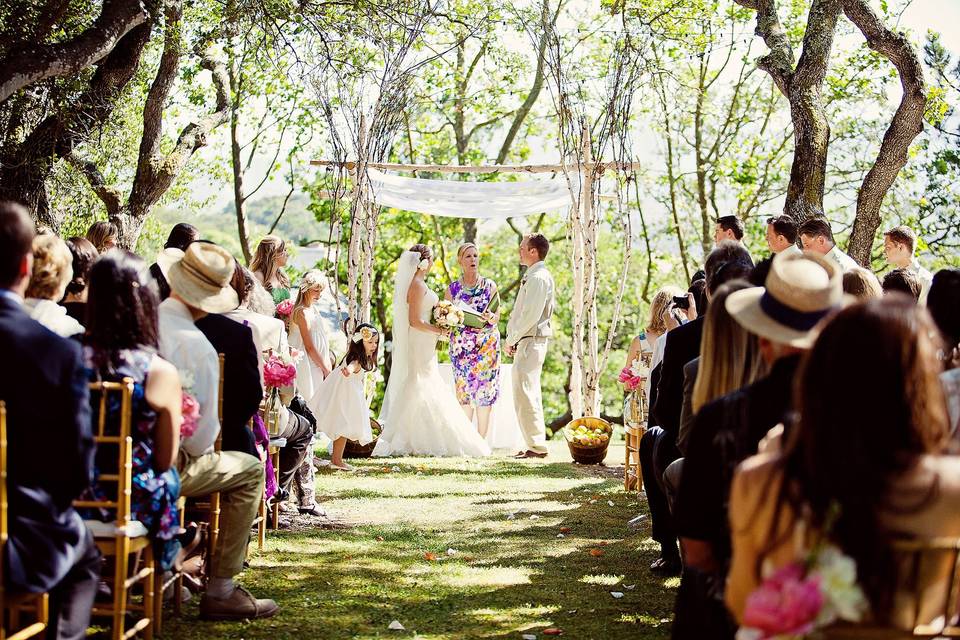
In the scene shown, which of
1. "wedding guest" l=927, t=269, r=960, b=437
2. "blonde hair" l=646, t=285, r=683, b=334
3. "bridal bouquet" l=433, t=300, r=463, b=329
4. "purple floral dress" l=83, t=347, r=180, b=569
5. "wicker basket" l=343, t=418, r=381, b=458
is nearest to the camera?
"purple floral dress" l=83, t=347, r=180, b=569

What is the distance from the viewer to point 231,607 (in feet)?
A: 15.6

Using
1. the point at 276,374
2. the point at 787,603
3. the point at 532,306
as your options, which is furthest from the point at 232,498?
A: the point at 532,306

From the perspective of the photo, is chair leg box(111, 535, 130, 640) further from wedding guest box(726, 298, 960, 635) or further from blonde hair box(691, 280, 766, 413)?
wedding guest box(726, 298, 960, 635)

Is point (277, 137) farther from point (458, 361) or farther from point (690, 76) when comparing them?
point (458, 361)

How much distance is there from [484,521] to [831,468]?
5.35 m

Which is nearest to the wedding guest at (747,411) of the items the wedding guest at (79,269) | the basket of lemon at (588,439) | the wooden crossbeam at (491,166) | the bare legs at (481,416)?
the wedding guest at (79,269)

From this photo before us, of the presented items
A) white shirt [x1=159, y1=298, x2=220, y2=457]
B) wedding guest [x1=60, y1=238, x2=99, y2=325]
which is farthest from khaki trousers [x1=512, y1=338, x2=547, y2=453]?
white shirt [x1=159, y1=298, x2=220, y2=457]

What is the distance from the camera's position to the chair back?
3.68 metres

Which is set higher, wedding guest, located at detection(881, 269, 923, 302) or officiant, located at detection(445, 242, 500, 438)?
wedding guest, located at detection(881, 269, 923, 302)

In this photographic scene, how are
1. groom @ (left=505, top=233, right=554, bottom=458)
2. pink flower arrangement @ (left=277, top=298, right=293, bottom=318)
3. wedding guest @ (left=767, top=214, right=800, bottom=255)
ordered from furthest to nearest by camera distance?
groom @ (left=505, top=233, right=554, bottom=458), pink flower arrangement @ (left=277, top=298, right=293, bottom=318), wedding guest @ (left=767, top=214, right=800, bottom=255)

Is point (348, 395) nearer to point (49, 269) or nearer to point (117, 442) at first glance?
point (49, 269)

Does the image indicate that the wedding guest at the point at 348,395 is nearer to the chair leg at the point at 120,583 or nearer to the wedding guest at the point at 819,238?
the wedding guest at the point at 819,238

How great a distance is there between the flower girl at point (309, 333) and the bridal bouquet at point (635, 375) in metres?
2.49

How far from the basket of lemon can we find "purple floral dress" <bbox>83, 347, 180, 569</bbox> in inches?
258
